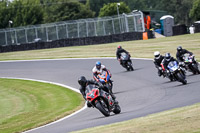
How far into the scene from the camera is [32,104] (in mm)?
20469

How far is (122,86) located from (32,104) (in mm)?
4382

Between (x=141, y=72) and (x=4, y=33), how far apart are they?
32712mm

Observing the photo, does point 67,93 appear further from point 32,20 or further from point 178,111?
point 32,20

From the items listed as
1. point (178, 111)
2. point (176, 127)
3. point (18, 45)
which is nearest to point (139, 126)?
point (176, 127)

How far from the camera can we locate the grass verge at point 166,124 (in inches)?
348

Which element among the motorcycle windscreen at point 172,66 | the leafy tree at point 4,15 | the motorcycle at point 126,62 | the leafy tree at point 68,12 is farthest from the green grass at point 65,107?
the leafy tree at point 68,12

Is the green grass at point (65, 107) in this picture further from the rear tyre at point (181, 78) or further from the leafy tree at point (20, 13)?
the leafy tree at point (20, 13)

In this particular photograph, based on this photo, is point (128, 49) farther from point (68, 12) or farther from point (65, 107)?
point (68, 12)

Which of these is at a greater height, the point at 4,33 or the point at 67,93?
the point at 4,33

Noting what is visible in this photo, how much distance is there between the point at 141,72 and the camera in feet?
83.6

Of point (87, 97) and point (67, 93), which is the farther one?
point (67, 93)

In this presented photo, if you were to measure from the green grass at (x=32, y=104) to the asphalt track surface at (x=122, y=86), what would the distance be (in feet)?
3.59

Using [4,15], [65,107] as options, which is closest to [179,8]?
[4,15]

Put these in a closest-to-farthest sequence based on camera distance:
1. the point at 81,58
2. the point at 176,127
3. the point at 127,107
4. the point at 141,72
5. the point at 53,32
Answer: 1. the point at 176,127
2. the point at 127,107
3. the point at 141,72
4. the point at 81,58
5. the point at 53,32
